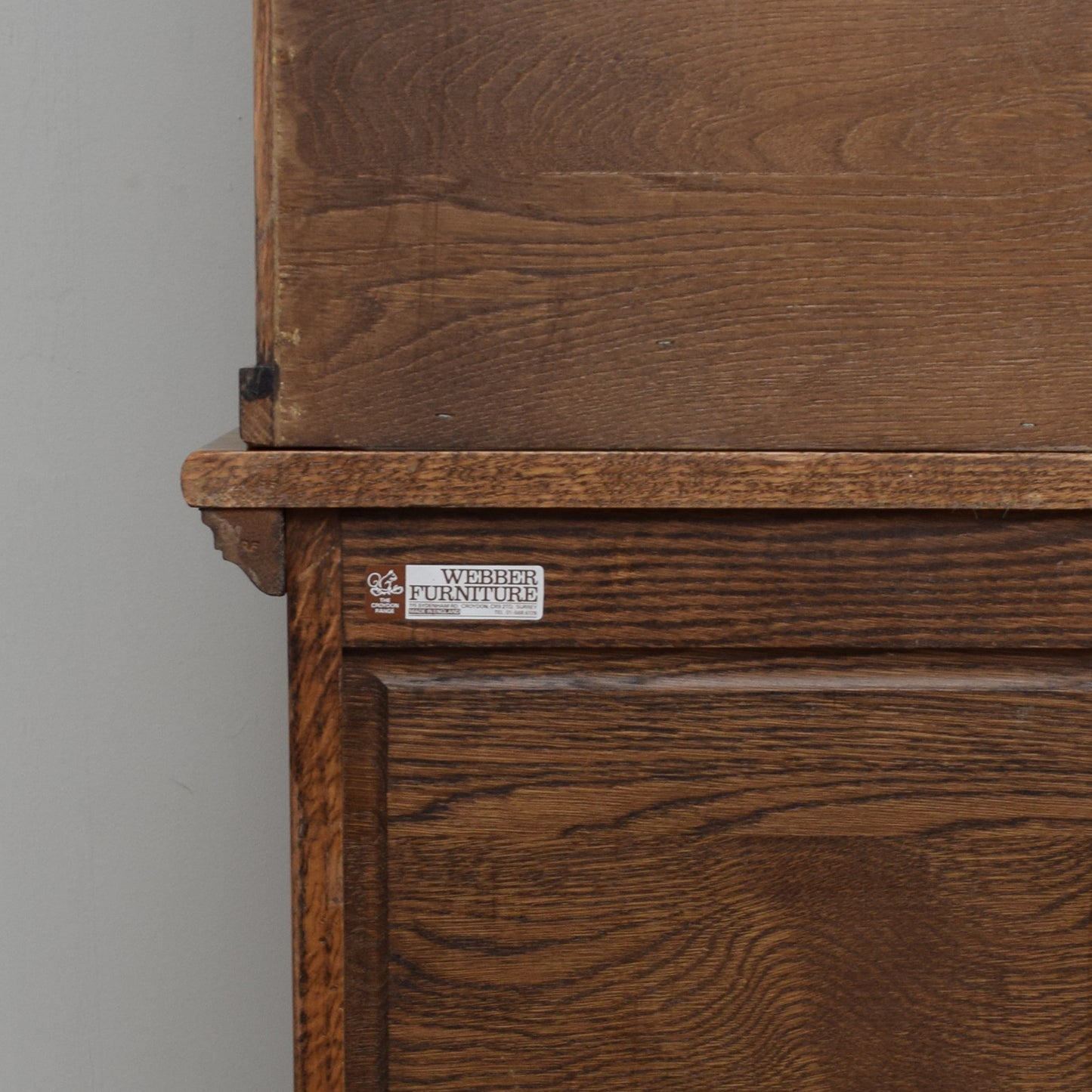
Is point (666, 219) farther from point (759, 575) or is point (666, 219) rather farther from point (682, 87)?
point (759, 575)

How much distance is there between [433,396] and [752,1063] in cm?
37

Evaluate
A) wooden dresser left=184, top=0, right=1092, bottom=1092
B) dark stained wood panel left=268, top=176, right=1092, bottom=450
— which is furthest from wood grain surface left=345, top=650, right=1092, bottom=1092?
dark stained wood panel left=268, top=176, right=1092, bottom=450

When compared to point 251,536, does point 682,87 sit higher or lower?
higher

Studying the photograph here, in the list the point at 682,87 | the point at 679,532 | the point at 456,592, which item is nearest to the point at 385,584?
the point at 456,592

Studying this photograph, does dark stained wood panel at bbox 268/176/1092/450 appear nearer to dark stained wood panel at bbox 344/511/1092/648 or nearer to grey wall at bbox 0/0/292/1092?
dark stained wood panel at bbox 344/511/1092/648

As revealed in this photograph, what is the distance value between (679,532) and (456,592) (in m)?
0.11

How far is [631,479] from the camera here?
1.75 ft

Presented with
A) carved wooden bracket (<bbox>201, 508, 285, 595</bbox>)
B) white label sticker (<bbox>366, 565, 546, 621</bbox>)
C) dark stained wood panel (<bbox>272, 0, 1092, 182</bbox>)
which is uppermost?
dark stained wood panel (<bbox>272, 0, 1092, 182</bbox>)

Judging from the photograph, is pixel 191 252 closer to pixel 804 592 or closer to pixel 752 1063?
pixel 804 592

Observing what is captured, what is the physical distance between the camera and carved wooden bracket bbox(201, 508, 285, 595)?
0.53 metres

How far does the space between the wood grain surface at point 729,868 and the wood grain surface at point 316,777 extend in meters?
0.02

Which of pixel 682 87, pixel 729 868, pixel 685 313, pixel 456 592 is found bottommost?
pixel 729 868

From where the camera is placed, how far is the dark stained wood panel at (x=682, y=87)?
52cm

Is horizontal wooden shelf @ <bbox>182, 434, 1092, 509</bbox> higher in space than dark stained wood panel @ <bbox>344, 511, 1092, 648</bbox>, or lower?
higher
